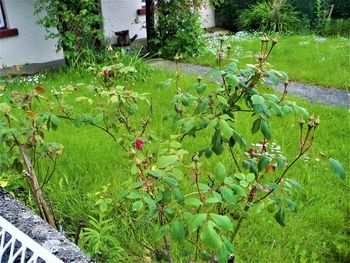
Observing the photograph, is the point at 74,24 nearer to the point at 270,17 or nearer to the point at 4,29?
the point at 4,29

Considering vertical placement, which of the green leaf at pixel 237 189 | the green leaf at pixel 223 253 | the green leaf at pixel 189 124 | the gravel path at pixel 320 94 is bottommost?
the gravel path at pixel 320 94

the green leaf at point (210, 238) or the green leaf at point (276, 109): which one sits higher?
the green leaf at point (276, 109)

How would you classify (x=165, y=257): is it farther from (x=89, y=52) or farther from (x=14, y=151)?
(x=89, y=52)

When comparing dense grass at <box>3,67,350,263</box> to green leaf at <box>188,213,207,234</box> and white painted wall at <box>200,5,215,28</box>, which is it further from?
white painted wall at <box>200,5,215,28</box>

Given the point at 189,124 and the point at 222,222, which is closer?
the point at 222,222

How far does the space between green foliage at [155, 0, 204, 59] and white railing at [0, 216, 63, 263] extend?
6403 millimetres

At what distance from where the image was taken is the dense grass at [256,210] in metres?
2.53

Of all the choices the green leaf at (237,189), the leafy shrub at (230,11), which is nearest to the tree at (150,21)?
the leafy shrub at (230,11)

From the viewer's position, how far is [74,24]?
682cm

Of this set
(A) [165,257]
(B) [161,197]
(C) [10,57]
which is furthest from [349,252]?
(C) [10,57]

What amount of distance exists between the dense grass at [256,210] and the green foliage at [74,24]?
2.74 meters

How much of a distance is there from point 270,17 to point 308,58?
409cm

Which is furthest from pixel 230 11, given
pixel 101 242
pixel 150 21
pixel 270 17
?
pixel 101 242

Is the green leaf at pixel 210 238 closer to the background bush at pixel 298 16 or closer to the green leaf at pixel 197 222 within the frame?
the green leaf at pixel 197 222
